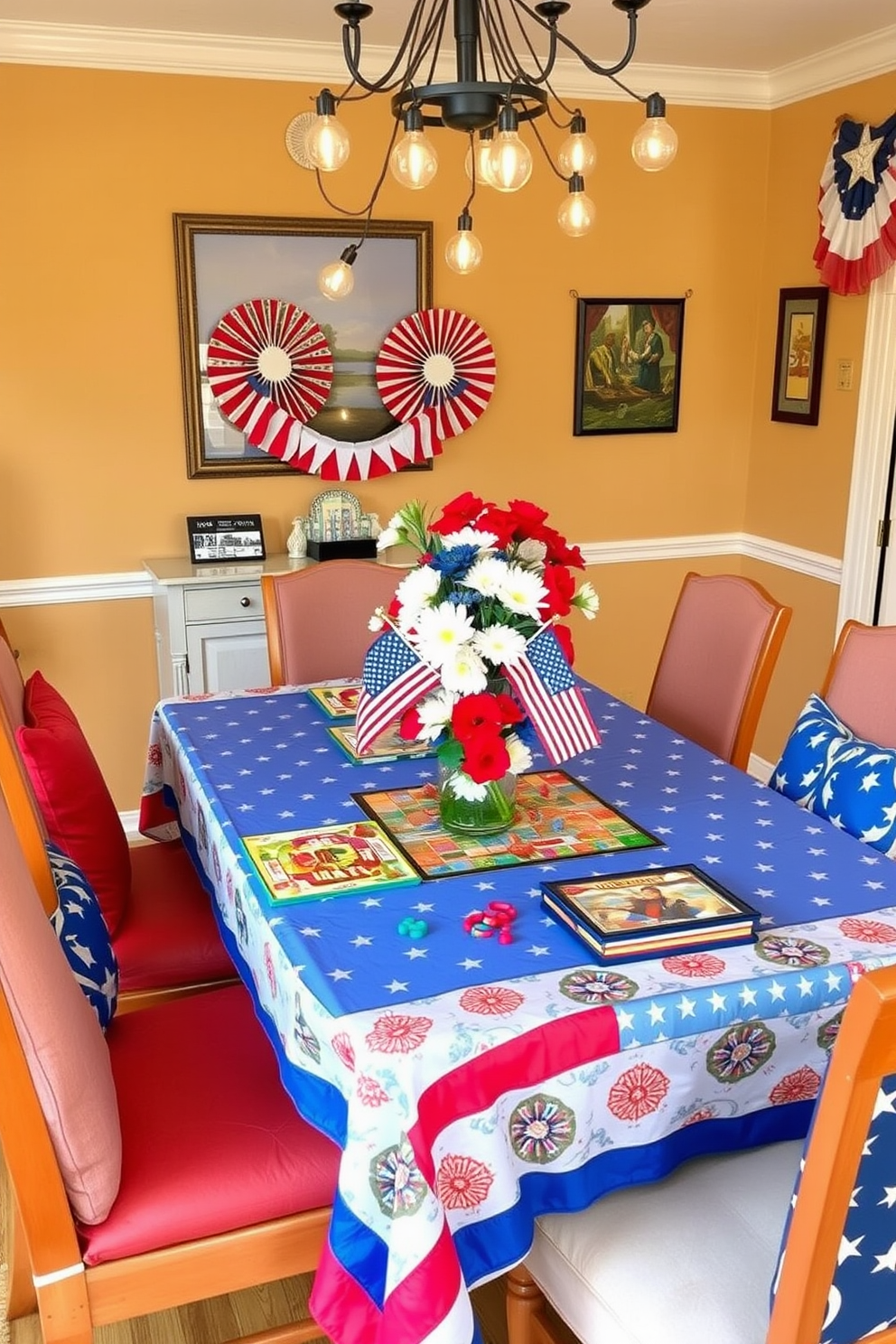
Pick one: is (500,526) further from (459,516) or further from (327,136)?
(327,136)

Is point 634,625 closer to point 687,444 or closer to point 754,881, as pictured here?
point 687,444

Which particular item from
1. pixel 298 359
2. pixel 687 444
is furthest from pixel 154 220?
pixel 687 444

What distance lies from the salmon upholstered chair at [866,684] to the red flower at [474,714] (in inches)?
37.0

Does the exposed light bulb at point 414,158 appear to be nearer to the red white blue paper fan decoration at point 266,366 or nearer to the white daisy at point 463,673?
the white daisy at point 463,673

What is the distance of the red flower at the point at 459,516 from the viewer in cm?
203

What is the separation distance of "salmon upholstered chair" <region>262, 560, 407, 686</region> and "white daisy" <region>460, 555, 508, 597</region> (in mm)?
1242

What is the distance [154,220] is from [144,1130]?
9.91ft

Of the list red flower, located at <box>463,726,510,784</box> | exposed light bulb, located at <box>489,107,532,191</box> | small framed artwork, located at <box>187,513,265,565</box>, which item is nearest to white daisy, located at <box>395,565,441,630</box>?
red flower, located at <box>463,726,510,784</box>

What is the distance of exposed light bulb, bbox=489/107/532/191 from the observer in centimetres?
189

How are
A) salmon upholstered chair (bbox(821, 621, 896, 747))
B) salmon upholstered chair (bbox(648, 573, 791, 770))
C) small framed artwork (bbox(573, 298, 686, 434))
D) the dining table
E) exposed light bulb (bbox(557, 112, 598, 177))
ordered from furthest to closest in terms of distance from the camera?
1. small framed artwork (bbox(573, 298, 686, 434))
2. salmon upholstered chair (bbox(648, 573, 791, 770))
3. salmon upholstered chair (bbox(821, 621, 896, 747))
4. exposed light bulb (bbox(557, 112, 598, 177))
5. the dining table

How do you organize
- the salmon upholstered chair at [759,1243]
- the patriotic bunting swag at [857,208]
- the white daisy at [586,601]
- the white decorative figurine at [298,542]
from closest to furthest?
the salmon upholstered chair at [759,1243] → the white daisy at [586,601] → the patriotic bunting swag at [857,208] → the white decorative figurine at [298,542]

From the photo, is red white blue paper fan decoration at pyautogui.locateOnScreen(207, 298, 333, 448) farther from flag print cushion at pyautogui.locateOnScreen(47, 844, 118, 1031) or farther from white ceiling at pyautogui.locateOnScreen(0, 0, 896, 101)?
flag print cushion at pyautogui.locateOnScreen(47, 844, 118, 1031)

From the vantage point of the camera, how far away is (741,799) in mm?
2236

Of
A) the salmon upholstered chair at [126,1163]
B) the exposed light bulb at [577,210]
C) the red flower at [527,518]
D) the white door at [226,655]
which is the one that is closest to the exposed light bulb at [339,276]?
the exposed light bulb at [577,210]
